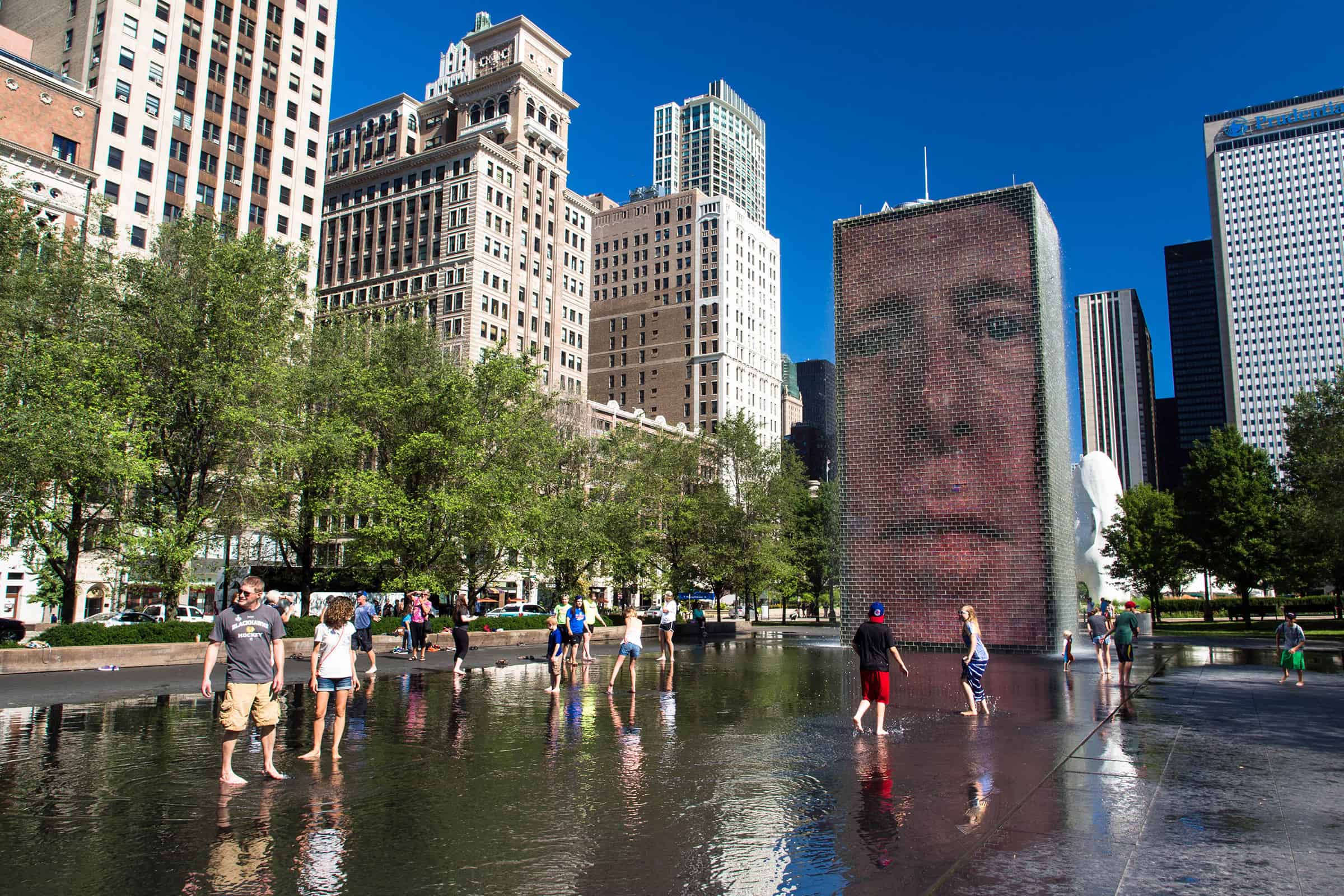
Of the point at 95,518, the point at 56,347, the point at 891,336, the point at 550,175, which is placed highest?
the point at 550,175

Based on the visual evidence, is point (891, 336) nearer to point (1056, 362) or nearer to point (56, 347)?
point (1056, 362)

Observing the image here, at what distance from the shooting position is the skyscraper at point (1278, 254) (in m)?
163

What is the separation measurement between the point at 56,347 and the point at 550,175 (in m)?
85.0

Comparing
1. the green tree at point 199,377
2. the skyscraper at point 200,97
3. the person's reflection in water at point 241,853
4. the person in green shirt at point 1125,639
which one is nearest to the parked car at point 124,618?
the green tree at point 199,377

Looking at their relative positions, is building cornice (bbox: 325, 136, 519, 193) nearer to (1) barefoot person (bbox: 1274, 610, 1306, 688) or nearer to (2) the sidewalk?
(1) barefoot person (bbox: 1274, 610, 1306, 688)

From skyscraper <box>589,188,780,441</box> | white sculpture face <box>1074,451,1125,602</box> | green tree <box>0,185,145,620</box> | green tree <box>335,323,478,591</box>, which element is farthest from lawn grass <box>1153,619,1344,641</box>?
skyscraper <box>589,188,780,441</box>

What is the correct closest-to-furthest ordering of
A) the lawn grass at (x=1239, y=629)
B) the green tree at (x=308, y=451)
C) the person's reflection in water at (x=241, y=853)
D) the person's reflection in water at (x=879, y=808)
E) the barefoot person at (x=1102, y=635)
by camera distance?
the person's reflection in water at (x=241, y=853) < the person's reflection in water at (x=879, y=808) < the barefoot person at (x=1102, y=635) < the green tree at (x=308, y=451) < the lawn grass at (x=1239, y=629)

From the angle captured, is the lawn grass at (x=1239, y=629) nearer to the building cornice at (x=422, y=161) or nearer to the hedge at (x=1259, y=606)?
the hedge at (x=1259, y=606)

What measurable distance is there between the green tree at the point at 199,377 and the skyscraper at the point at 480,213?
196ft

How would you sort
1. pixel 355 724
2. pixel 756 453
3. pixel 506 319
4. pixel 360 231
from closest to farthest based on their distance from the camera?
pixel 355 724, pixel 756 453, pixel 506 319, pixel 360 231

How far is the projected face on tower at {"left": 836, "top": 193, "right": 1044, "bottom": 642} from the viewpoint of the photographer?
28.4m

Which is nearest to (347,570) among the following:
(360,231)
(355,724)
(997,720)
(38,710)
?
(38,710)

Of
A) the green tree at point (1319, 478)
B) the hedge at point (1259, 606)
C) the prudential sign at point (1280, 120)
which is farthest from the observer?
the prudential sign at point (1280, 120)

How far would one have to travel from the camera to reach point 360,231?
339ft
